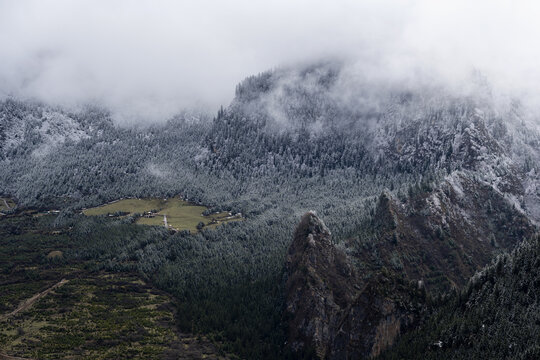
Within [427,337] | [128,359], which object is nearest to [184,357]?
[128,359]

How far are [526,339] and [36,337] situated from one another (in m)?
182

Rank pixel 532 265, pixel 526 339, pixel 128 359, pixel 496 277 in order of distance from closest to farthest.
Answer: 1. pixel 526 339
2. pixel 532 265
3. pixel 496 277
4. pixel 128 359

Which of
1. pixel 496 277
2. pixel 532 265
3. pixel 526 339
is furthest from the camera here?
pixel 496 277

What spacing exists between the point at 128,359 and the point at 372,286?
99830 mm

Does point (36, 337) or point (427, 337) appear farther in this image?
point (36, 337)

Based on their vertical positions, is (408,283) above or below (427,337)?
above

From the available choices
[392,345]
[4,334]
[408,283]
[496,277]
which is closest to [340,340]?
[392,345]

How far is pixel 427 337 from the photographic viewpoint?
162 m

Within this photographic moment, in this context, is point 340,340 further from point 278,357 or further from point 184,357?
point 184,357

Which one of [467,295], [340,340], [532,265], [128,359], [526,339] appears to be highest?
[532,265]

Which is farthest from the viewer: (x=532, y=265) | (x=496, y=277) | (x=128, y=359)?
(x=128, y=359)

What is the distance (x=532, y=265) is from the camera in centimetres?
15762

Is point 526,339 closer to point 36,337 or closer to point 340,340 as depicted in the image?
point 340,340

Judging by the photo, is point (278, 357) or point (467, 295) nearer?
point (467, 295)
